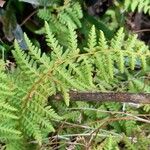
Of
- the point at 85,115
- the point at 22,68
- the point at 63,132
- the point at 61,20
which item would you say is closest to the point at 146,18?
the point at 61,20

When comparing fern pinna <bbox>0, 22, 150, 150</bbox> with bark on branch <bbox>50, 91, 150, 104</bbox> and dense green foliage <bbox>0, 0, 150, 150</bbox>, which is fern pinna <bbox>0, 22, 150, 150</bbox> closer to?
dense green foliage <bbox>0, 0, 150, 150</bbox>

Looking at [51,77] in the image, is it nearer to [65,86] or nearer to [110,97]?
[65,86]

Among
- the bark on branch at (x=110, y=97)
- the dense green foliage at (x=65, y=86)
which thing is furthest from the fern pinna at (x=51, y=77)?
the bark on branch at (x=110, y=97)

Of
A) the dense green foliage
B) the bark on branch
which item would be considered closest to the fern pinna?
the dense green foliage

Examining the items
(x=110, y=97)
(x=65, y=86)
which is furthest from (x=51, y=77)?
(x=110, y=97)

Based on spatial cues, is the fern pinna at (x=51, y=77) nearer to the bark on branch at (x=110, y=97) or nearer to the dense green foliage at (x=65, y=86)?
the dense green foliage at (x=65, y=86)
